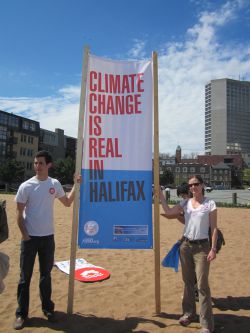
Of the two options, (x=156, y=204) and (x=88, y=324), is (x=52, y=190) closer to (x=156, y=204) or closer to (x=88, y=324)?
(x=156, y=204)

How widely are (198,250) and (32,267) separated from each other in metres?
1.94

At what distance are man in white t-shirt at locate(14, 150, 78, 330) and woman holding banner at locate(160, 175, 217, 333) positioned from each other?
5.27ft

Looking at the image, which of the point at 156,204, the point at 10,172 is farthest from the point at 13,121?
the point at 156,204

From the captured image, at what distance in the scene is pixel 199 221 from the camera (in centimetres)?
402

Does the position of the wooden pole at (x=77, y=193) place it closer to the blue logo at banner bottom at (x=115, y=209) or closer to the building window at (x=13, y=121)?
the blue logo at banner bottom at (x=115, y=209)

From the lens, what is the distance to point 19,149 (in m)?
77.4

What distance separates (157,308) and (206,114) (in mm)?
171119

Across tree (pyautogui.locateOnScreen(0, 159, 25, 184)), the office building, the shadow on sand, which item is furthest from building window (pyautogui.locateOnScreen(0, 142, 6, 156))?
the office building

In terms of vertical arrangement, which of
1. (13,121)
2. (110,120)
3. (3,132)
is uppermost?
(13,121)

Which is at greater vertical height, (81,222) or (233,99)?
(233,99)

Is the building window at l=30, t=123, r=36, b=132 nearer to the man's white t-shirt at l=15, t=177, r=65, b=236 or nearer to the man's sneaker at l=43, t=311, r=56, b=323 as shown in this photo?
the man's white t-shirt at l=15, t=177, r=65, b=236

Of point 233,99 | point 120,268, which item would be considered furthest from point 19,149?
point 233,99

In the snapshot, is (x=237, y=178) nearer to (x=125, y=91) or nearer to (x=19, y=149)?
(x=19, y=149)

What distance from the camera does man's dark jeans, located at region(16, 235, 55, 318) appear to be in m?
4.06
